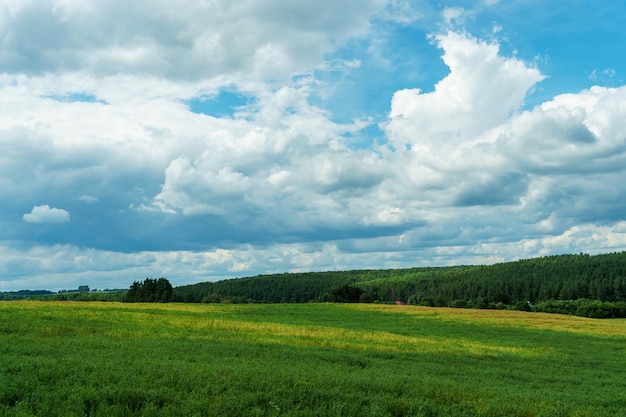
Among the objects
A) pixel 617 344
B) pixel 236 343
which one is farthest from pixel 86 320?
pixel 617 344

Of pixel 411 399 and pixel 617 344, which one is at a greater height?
pixel 411 399

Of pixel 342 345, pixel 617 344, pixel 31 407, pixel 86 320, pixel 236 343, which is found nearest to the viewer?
pixel 31 407

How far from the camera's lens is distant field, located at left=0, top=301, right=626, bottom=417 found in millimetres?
14227

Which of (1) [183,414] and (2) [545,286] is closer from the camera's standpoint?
(1) [183,414]

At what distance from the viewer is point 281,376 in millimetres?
17797

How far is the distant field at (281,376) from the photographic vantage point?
46.7 feet

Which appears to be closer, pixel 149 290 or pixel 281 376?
pixel 281 376

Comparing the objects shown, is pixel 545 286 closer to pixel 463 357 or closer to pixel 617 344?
pixel 617 344

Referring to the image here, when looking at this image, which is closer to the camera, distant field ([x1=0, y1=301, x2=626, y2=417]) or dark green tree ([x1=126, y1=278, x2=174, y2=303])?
distant field ([x1=0, y1=301, x2=626, y2=417])

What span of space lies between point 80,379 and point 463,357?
23.6m

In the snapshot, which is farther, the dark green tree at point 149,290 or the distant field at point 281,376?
the dark green tree at point 149,290

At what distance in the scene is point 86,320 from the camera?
40625 millimetres

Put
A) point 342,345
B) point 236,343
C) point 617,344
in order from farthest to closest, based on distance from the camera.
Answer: point 617,344, point 342,345, point 236,343

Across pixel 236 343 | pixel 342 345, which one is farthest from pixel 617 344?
pixel 236 343
